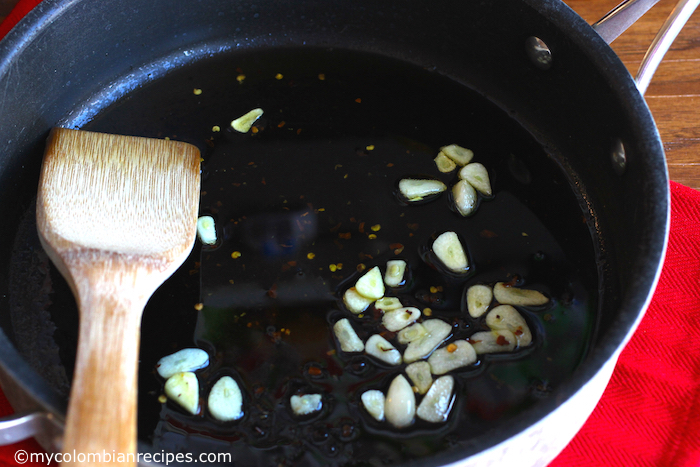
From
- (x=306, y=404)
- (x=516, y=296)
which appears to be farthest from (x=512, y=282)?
(x=306, y=404)

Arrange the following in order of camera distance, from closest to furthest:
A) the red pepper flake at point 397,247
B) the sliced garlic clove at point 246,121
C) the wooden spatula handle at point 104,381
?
the wooden spatula handle at point 104,381, the red pepper flake at point 397,247, the sliced garlic clove at point 246,121

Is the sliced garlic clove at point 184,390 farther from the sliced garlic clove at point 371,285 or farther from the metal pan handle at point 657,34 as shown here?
the metal pan handle at point 657,34

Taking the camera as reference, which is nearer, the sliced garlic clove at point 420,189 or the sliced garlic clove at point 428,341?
the sliced garlic clove at point 428,341

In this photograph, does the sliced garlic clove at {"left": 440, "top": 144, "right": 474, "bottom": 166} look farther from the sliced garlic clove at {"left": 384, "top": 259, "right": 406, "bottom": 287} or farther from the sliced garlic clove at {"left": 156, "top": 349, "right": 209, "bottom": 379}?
the sliced garlic clove at {"left": 156, "top": 349, "right": 209, "bottom": 379}

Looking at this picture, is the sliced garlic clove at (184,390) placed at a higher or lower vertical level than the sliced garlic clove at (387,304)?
higher

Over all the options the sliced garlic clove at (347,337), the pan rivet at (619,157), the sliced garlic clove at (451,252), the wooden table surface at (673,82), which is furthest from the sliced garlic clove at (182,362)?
the wooden table surface at (673,82)

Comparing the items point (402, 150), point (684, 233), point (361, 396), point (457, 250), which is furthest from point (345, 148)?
point (684, 233)

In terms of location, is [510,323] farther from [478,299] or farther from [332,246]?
[332,246]
